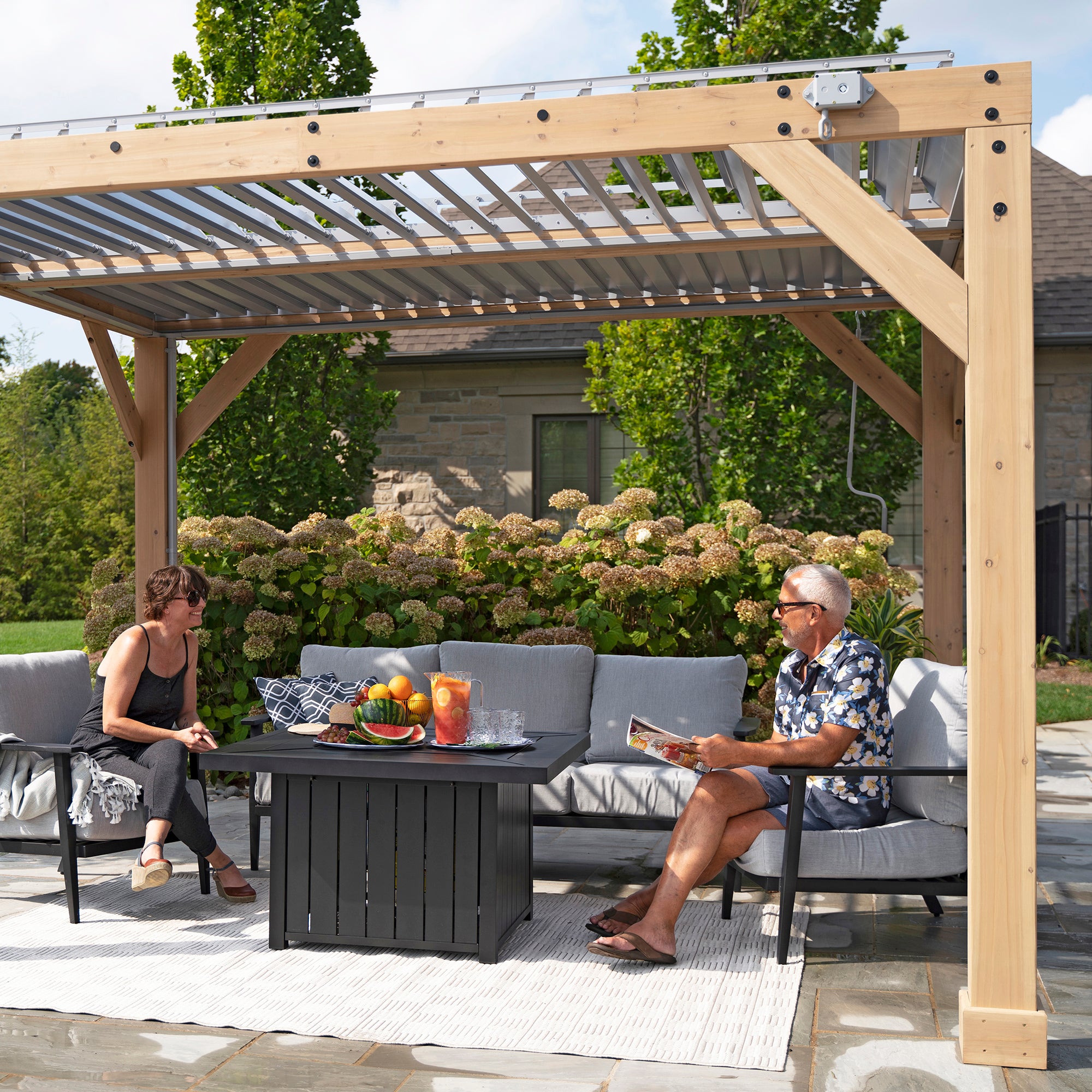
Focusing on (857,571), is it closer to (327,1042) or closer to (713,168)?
(713,168)

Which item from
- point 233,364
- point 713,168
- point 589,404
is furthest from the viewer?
point 589,404

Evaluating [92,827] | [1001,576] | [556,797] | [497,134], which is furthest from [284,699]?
[1001,576]

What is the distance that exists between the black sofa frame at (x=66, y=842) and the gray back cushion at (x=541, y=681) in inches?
68.2

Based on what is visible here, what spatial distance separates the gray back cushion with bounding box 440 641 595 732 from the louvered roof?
1.81 metres

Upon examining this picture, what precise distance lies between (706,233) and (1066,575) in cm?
838

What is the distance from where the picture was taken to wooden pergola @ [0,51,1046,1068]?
3236 mm

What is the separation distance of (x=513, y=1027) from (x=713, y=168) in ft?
24.4

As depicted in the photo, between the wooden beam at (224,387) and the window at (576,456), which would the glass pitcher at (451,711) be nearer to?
the wooden beam at (224,387)

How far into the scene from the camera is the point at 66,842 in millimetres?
4336

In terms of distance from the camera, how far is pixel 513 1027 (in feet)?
11.1

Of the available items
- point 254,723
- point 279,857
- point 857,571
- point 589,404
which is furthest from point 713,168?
point 279,857

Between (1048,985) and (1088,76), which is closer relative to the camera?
(1048,985)

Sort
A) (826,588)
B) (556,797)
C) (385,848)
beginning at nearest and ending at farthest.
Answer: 1. (385,848)
2. (826,588)
3. (556,797)

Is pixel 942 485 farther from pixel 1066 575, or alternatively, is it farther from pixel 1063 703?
pixel 1066 575
